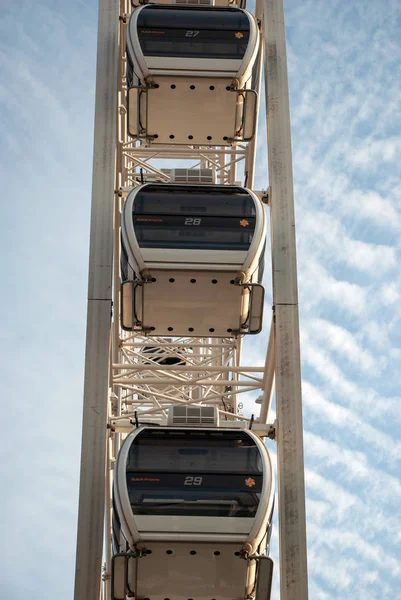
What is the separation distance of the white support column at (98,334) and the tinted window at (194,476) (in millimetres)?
1119

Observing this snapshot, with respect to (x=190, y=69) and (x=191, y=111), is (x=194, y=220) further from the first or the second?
(x=190, y=69)

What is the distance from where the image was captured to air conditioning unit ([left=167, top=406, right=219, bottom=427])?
1748cm

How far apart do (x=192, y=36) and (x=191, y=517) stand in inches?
333

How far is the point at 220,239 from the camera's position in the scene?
1845cm

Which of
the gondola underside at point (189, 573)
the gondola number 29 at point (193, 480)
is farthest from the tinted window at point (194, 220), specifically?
the gondola underside at point (189, 573)

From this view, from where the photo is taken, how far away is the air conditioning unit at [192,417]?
57.4 feet

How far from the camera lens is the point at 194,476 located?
53.4ft

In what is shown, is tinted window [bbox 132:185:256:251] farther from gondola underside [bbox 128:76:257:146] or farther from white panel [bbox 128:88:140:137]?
gondola underside [bbox 128:76:257:146]

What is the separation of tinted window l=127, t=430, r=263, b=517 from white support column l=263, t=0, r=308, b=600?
1.07 m

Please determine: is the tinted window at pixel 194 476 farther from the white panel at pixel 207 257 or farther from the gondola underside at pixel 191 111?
the gondola underside at pixel 191 111

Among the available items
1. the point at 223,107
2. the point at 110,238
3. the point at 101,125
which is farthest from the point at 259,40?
the point at 110,238

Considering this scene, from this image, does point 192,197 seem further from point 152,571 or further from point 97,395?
point 152,571

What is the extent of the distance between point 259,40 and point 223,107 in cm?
145

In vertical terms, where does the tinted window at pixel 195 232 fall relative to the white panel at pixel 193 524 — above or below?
above
